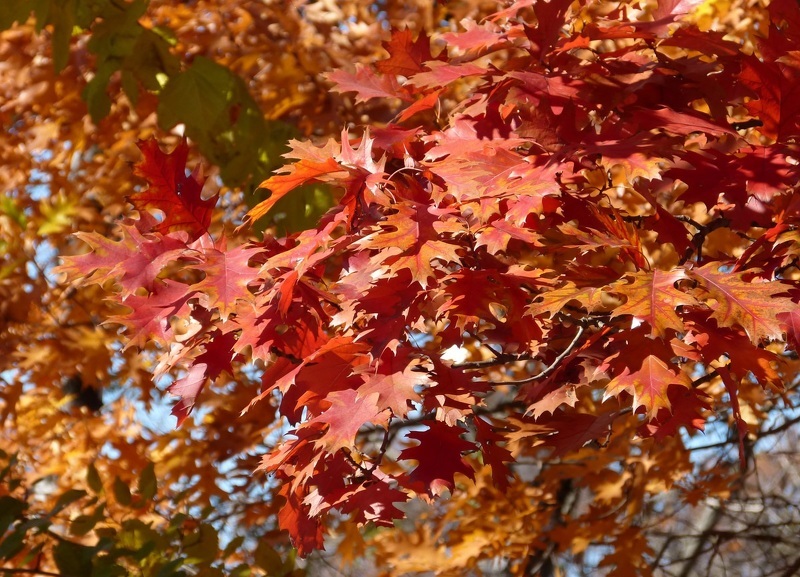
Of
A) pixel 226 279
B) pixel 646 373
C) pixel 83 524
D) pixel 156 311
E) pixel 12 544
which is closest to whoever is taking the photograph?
pixel 646 373

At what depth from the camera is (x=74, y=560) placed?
7.25 ft

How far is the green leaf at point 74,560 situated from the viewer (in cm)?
220

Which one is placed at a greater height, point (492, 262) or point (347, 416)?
point (492, 262)

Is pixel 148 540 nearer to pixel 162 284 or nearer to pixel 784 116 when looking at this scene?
pixel 162 284

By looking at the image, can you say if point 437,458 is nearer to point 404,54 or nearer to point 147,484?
point 404,54

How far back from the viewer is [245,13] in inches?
139

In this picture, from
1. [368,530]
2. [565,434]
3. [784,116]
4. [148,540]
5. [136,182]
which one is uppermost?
[784,116]

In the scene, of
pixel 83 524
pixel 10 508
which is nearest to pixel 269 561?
pixel 83 524

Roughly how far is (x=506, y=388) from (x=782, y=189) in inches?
110

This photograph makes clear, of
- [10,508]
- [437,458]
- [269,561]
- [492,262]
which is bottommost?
[269,561]

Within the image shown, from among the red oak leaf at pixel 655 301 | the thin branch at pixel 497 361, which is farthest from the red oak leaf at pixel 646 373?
the thin branch at pixel 497 361

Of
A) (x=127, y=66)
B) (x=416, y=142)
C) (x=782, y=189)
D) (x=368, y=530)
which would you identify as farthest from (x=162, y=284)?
(x=368, y=530)

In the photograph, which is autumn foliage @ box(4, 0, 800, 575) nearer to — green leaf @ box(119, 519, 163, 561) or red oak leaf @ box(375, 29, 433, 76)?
red oak leaf @ box(375, 29, 433, 76)

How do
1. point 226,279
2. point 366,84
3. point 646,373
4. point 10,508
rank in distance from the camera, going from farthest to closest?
point 10,508
point 366,84
point 226,279
point 646,373
